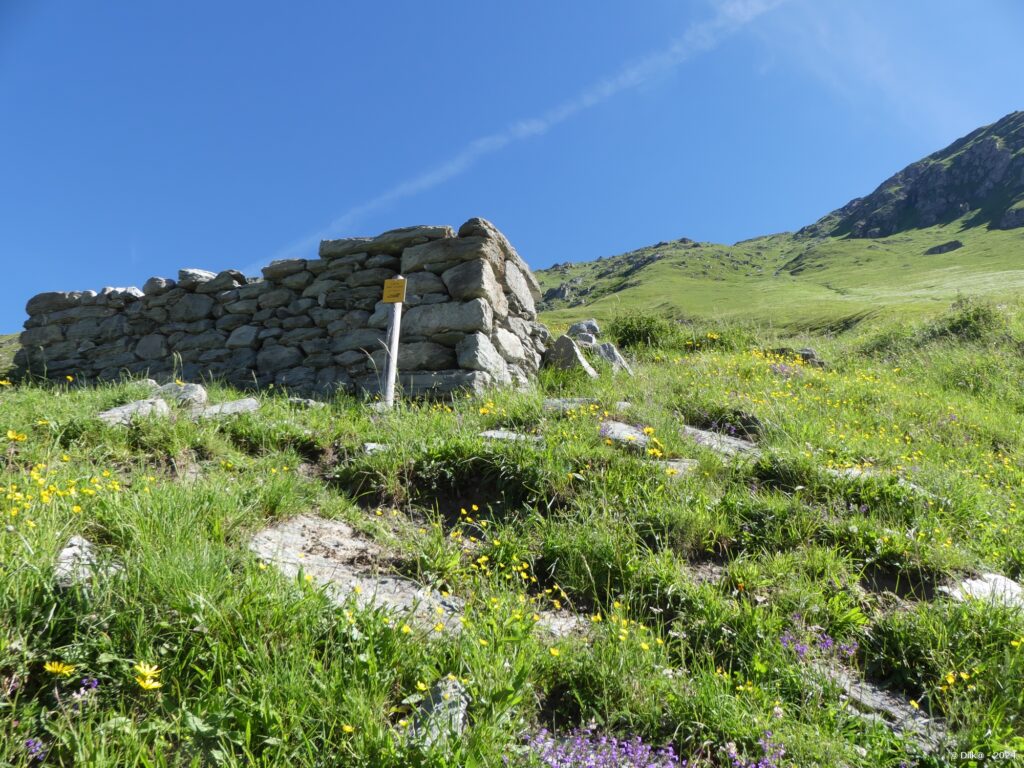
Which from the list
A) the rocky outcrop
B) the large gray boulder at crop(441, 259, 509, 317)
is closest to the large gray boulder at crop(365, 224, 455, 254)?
the large gray boulder at crop(441, 259, 509, 317)

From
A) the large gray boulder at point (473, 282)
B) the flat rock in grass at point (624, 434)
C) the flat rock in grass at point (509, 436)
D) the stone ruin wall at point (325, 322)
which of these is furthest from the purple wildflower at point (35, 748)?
the large gray boulder at point (473, 282)

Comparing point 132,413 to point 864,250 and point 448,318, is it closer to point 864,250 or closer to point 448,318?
point 448,318

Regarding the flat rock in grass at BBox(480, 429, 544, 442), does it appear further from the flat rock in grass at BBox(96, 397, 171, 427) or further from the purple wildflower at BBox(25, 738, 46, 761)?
the purple wildflower at BBox(25, 738, 46, 761)

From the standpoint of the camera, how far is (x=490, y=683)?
2.10m

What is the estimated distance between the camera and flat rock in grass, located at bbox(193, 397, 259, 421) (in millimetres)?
5051

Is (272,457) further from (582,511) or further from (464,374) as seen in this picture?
(464,374)

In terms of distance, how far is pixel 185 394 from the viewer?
561cm

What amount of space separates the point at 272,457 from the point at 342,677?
9.27 feet

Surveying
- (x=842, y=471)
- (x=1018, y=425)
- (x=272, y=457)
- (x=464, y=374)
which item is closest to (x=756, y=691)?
(x=842, y=471)

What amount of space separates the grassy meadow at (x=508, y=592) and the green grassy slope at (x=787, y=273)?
112 ft

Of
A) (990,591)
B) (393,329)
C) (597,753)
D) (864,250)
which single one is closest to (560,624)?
(597,753)

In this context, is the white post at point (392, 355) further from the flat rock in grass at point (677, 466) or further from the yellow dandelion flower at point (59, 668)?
the yellow dandelion flower at point (59, 668)

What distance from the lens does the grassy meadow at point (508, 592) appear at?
1.88 m

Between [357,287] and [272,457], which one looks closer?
[272,457]
